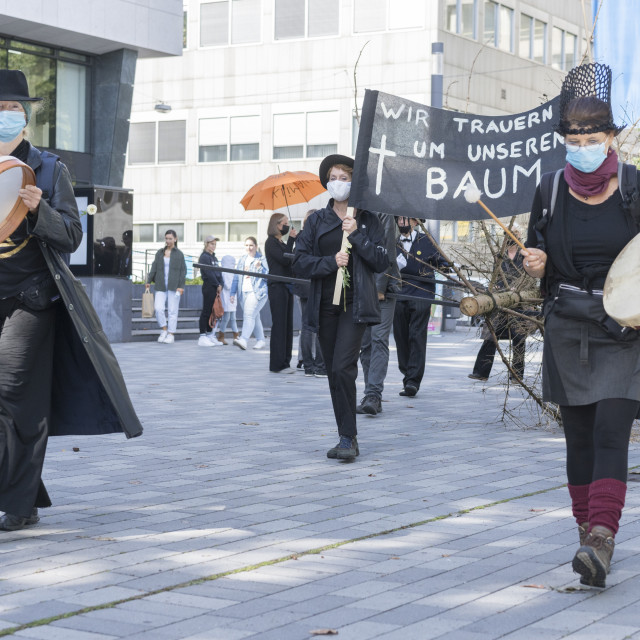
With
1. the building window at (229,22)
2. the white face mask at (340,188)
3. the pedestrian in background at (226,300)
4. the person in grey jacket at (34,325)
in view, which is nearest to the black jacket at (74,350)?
the person in grey jacket at (34,325)

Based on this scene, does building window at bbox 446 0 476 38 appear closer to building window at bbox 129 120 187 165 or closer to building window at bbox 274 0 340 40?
building window at bbox 274 0 340 40

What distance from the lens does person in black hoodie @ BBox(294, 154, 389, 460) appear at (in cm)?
804

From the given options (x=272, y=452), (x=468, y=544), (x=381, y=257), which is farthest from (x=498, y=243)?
(x=468, y=544)

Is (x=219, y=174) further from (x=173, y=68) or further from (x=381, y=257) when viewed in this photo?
(x=381, y=257)

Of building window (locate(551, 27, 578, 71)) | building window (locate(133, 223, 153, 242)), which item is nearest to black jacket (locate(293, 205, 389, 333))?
building window (locate(133, 223, 153, 242))

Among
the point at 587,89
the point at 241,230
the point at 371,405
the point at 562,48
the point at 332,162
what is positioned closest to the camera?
the point at 587,89

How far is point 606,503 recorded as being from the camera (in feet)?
15.9

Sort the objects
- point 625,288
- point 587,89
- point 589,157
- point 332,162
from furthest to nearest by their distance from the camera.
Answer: point 332,162 < point 587,89 < point 589,157 < point 625,288

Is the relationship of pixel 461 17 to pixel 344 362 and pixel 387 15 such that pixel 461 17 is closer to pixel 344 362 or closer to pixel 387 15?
pixel 387 15

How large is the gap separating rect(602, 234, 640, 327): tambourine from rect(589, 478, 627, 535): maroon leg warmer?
0.64 meters

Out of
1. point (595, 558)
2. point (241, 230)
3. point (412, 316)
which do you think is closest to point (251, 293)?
point (412, 316)

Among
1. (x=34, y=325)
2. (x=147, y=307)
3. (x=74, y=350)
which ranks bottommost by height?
(x=147, y=307)

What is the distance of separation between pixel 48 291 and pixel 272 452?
10.1ft

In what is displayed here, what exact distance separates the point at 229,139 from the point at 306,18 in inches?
208
